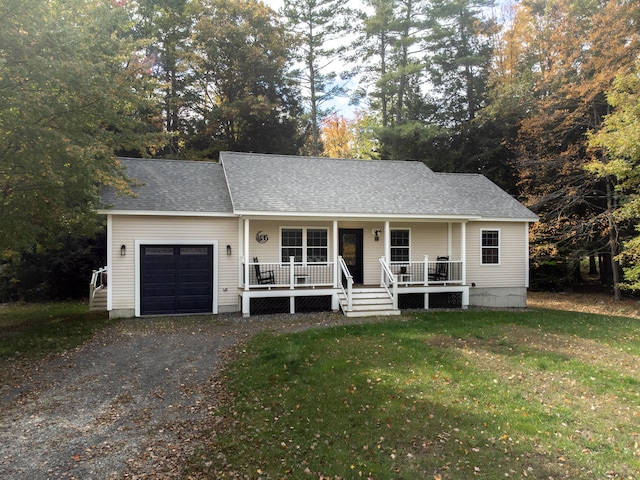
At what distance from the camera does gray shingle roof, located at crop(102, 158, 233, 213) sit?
11.4m

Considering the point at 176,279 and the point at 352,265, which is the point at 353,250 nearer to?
the point at 352,265

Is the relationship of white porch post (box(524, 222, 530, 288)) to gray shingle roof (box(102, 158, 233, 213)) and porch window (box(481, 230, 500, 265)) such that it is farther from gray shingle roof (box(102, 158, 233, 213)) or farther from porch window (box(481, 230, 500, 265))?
gray shingle roof (box(102, 158, 233, 213))

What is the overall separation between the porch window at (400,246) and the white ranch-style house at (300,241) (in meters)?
0.04

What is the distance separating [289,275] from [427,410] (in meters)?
7.68

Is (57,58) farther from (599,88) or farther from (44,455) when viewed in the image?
(599,88)

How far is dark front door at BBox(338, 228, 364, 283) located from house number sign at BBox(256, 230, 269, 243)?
99.9 inches

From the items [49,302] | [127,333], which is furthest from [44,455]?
[49,302]

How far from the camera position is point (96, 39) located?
8648mm

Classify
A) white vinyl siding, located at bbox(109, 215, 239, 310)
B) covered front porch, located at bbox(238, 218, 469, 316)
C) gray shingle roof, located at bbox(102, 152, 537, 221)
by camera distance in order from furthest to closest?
gray shingle roof, located at bbox(102, 152, 537, 221) < covered front porch, located at bbox(238, 218, 469, 316) < white vinyl siding, located at bbox(109, 215, 239, 310)

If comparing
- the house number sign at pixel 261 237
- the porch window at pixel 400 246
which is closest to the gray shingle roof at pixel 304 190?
the house number sign at pixel 261 237

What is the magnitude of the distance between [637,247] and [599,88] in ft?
22.2

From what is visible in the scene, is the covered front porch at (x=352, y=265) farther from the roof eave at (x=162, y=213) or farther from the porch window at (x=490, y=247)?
the porch window at (x=490, y=247)

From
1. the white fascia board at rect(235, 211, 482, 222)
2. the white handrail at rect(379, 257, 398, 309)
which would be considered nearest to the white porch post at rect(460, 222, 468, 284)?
the white fascia board at rect(235, 211, 482, 222)

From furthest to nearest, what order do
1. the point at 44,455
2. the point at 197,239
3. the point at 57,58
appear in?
the point at 197,239
the point at 57,58
the point at 44,455
